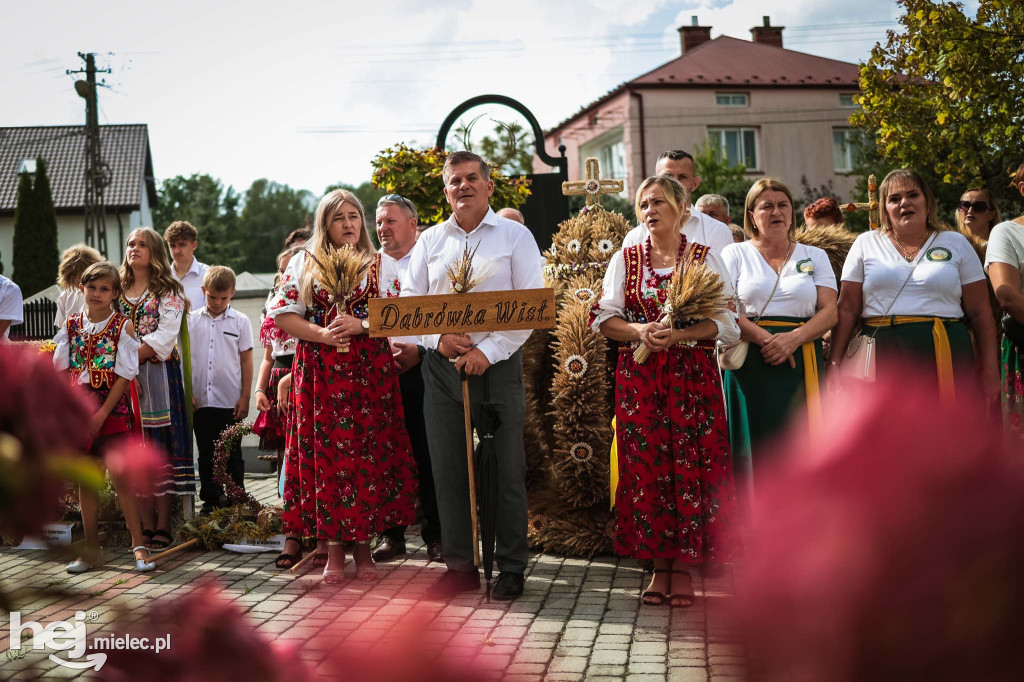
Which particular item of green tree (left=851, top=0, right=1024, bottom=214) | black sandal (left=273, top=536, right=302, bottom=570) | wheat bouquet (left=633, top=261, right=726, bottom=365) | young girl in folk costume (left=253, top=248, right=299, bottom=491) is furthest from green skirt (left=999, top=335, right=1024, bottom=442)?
green tree (left=851, top=0, right=1024, bottom=214)

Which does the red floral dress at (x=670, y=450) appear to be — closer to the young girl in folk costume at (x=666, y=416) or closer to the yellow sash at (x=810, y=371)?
the young girl in folk costume at (x=666, y=416)

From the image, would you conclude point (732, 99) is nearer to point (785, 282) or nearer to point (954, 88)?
point (954, 88)

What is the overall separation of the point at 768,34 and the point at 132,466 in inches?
1758

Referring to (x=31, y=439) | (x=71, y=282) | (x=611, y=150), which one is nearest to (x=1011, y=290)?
(x=31, y=439)

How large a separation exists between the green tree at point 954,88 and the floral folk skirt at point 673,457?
709 centimetres

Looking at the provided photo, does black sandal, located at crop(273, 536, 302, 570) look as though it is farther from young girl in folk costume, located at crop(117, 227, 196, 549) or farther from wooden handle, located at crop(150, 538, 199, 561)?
young girl in folk costume, located at crop(117, 227, 196, 549)

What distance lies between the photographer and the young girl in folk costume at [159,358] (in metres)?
6.98

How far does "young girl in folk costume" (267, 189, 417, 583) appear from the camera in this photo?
18.8ft

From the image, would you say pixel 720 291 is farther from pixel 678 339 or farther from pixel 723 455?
pixel 723 455

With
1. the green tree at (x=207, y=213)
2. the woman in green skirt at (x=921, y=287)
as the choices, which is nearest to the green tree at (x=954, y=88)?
the woman in green skirt at (x=921, y=287)

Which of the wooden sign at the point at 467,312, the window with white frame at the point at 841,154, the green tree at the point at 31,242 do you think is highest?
the window with white frame at the point at 841,154

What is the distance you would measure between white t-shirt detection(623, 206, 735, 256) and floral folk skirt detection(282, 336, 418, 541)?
1.69m

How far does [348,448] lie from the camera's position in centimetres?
573

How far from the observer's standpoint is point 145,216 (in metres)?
54.5
